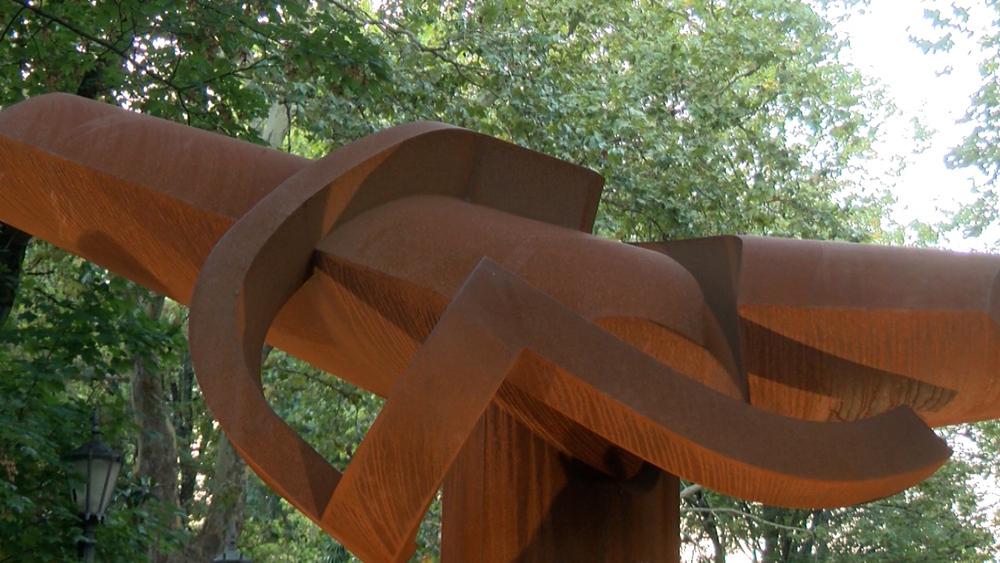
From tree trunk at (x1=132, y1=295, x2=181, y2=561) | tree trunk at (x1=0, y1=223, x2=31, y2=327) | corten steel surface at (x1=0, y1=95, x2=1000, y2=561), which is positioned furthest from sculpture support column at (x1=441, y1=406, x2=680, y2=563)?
tree trunk at (x1=132, y1=295, x2=181, y2=561)

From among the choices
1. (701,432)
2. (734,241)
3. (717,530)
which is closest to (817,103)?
(717,530)

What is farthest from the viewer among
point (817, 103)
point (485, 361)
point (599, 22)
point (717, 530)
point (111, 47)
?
point (717, 530)

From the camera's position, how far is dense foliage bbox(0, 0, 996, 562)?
6.56m

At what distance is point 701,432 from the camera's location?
6.38 feet

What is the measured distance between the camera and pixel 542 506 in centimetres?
253

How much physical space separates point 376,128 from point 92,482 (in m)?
4.40

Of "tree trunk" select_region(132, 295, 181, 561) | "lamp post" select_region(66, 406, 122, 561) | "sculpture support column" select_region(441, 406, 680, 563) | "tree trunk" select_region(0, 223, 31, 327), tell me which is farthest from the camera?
"tree trunk" select_region(132, 295, 181, 561)

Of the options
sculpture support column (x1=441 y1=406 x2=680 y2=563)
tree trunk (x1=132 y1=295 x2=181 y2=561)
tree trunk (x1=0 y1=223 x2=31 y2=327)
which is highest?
tree trunk (x1=132 y1=295 x2=181 y2=561)

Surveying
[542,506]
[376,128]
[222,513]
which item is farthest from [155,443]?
[542,506]

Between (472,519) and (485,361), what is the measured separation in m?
0.79

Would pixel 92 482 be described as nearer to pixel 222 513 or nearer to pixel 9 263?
pixel 9 263

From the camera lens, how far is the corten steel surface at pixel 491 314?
6.41ft

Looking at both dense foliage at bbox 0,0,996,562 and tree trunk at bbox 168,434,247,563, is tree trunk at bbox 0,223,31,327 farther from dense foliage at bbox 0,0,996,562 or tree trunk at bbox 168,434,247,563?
tree trunk at bbox 168,434,247,563

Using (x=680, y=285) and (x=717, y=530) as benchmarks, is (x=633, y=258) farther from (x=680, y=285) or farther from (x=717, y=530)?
(x=717, y=530)
